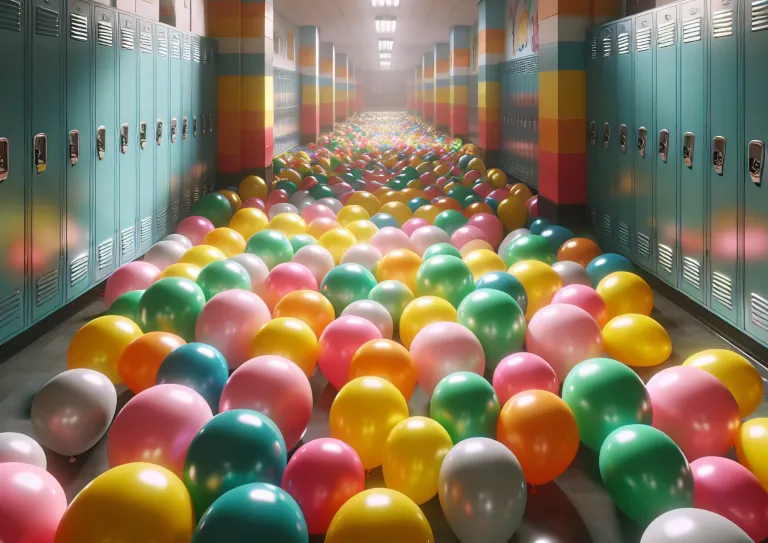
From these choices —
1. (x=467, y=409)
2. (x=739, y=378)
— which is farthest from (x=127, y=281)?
(x=739, y=378)

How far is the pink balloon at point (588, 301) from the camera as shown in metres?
3.44

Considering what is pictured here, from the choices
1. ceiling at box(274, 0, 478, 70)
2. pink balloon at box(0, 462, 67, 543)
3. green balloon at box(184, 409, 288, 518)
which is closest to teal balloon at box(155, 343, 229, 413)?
green balloon at box(184, 409, 288, 518)

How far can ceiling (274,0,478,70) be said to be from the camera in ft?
38.3

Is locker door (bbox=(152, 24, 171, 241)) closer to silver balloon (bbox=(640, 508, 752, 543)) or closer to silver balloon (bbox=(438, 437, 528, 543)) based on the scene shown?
silver balloon (bbox=(438, 437, 528, 543))

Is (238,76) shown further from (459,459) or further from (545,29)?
(459,459)

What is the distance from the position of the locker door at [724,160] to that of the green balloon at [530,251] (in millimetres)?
1008

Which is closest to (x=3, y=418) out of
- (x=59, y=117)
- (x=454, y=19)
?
(x=59, y=117)

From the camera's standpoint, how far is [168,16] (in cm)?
644

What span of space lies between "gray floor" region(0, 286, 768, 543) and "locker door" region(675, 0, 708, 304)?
468 mm

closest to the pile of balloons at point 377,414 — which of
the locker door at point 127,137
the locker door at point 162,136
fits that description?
the locker door at point 127,137

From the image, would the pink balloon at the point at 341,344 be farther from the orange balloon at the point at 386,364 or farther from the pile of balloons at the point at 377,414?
the orange balloon at the point at 386,364

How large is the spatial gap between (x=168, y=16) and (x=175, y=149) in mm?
1306

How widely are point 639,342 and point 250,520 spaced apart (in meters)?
2.11

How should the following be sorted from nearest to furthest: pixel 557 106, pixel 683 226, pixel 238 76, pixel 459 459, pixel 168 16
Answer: pixel 459 459, pixel 683 226, pixel 557 106, pixel 168 16, pixel 238 76
